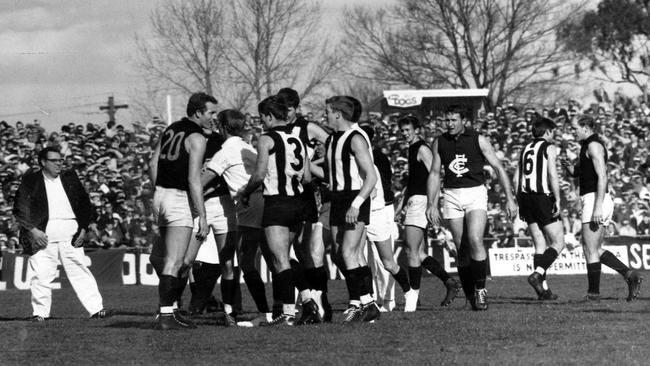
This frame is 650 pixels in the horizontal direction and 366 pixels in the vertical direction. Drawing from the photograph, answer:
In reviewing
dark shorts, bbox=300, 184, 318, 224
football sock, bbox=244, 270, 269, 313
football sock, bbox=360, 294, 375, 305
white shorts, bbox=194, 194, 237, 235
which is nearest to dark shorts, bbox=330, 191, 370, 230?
dark shorts, bbox=300, 184, 318, 224

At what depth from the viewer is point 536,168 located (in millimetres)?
14281

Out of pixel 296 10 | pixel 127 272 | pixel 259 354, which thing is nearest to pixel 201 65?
pixel 296 10

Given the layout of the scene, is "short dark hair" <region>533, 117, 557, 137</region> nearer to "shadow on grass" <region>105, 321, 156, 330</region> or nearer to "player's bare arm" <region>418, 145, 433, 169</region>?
"player's bare arm" <region>418, 145, 433, 169</region>

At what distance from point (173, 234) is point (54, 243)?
10.4ft

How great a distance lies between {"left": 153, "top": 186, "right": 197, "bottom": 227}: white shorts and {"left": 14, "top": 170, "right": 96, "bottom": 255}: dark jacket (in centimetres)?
294

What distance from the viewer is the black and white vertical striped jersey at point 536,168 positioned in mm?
14219

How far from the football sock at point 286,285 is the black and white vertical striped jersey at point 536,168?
4783 millimetres

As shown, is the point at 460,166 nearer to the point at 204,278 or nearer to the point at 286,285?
the point at 286,285

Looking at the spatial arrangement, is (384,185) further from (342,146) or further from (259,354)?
(259,354)

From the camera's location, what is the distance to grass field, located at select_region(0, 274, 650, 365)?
8070 millimetres

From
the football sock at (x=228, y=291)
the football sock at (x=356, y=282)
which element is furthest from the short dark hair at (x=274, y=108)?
the football sock at (x=228, y=291)

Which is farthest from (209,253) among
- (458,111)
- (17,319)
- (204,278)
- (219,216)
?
(458,111)

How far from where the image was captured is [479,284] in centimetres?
1196

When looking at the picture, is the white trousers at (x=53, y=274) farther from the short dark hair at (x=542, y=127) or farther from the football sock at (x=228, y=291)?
the short dark hair at (x=542, y=127)
